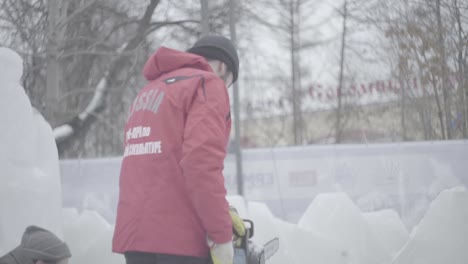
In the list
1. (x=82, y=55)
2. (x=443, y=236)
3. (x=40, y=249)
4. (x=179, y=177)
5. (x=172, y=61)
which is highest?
(x=82, y=55)

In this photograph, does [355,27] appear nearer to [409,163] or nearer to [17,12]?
[409,163]

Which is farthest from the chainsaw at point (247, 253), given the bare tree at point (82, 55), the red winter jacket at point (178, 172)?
the bare tree at point (82, 55)

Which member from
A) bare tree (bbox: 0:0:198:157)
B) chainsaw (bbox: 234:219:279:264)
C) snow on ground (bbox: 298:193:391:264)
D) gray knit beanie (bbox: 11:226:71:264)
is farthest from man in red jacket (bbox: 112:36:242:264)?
bare tree (bbox: 0:0:198:157)

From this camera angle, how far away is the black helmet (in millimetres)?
2264

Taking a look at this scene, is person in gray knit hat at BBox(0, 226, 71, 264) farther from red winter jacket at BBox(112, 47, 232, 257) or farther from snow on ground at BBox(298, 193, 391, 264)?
snow on ground at BBox(298, 193, 391, 264)

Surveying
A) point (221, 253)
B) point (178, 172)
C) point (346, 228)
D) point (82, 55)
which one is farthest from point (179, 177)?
point (82, 55)

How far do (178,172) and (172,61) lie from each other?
1.53 feet

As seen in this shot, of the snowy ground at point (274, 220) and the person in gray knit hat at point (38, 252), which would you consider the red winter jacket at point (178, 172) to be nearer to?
the person in gray knit hat at point (38, 252)

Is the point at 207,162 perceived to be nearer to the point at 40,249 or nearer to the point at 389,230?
the point at 40,249

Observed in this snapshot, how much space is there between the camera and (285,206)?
471 centimetres

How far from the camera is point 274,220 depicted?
3.83 metres

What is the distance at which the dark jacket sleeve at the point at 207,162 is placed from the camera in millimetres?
1848

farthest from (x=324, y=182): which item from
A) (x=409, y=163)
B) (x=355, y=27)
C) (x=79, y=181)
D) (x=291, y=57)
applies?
(x=291, y=57)

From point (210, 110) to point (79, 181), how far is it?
131 inches
